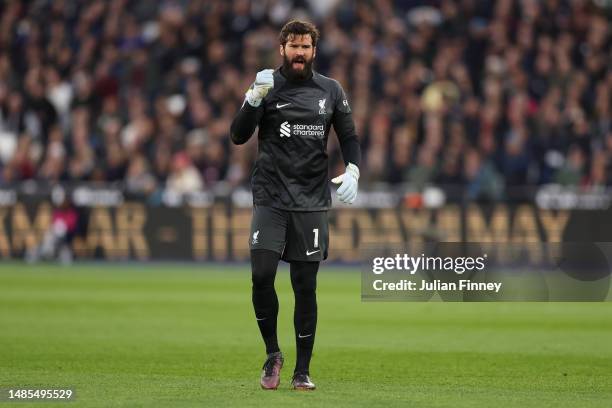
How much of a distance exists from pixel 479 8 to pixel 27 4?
35.8ft

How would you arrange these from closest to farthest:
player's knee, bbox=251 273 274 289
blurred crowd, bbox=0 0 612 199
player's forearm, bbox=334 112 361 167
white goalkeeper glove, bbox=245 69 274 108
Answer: white goalkeeper glove, bbox=245 69 274 108, player's knee, bbox=251 273 274 289, player's forearm, bbox=334 112 361 167, blurred crowd, bbox=0 0 612 199

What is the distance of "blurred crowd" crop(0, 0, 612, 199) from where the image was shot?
24.8 meters

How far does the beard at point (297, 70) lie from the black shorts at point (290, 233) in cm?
95

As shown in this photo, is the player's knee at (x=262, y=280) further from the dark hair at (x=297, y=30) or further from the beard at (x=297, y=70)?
the dark hair at (x=297, y=30)

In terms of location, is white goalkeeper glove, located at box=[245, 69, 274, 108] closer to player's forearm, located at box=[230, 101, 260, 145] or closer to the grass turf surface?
player's forearm, located at box=[230, 101, 260, 145]

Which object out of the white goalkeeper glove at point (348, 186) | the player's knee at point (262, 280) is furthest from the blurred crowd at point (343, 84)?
the player's knee at point (262, 280)

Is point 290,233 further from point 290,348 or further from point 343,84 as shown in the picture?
point 343,84

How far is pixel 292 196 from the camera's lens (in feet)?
30.0

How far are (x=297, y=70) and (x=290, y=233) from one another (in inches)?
45.8

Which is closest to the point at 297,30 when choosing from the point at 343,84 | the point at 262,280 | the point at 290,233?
the point at 290,233

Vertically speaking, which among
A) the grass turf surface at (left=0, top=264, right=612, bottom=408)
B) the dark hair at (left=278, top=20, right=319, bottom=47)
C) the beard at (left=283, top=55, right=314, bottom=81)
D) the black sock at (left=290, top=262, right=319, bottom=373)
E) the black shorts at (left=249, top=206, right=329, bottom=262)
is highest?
the dark hair at (left=278, top=20, right=319, bottom=47)

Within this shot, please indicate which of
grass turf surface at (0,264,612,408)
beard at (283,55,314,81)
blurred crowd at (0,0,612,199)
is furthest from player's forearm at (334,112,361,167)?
blurred crowd at (0,0,612,199)

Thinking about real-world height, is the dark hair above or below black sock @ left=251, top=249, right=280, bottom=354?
above

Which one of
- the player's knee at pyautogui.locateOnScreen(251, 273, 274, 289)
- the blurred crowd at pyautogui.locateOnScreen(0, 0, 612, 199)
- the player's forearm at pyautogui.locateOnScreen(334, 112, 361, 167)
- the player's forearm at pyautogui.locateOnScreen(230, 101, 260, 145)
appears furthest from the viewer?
the blurred crowd at pyautogui.locateOnScreen(0, 0, 612, 199)
